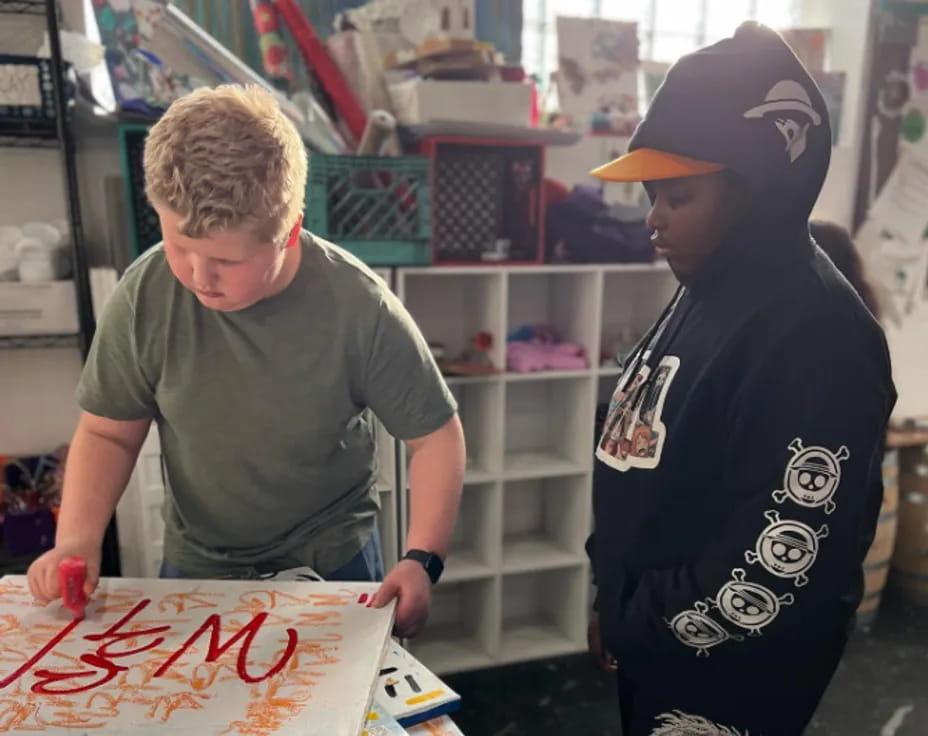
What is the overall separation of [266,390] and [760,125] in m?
0.67

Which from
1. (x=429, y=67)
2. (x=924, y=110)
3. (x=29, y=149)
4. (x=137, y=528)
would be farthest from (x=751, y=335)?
(x=924, y=110)

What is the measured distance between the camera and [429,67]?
1.88 m

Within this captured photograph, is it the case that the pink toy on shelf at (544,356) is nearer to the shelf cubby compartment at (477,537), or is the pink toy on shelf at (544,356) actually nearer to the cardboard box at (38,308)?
the shelf cubby compartment at (477,537)

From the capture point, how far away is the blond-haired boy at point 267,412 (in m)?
0.95

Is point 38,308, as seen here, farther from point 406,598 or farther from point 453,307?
point 406,598

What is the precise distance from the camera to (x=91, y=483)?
3.24 feet

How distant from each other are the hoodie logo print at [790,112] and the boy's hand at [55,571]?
0.95 metres

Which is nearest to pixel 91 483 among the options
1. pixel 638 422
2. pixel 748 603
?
pixel 638 422

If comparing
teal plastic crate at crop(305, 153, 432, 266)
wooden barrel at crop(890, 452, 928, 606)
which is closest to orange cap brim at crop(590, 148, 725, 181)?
teal plastic crate at crop(305, 153, 432, 266)

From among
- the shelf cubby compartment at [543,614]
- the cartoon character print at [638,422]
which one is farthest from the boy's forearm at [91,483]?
the shelf cubby compartment at [543,614]

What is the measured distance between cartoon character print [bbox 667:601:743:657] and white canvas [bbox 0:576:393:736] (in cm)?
35

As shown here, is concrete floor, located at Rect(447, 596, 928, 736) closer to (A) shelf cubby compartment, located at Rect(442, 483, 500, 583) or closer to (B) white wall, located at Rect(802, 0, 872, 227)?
(A) shelf cubby compartment, located at Rect(442, 483, 500, 583)

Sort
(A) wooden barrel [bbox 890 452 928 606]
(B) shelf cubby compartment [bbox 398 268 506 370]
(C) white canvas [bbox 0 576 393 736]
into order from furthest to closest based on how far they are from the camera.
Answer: (A) wooden barrel [bbox 890 452 928 606]
(B) shelf cubby compartment [bbox 398 268 506 370]
(C) white canvas [bbox 0 576 393 736]

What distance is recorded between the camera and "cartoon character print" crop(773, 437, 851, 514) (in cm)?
80
